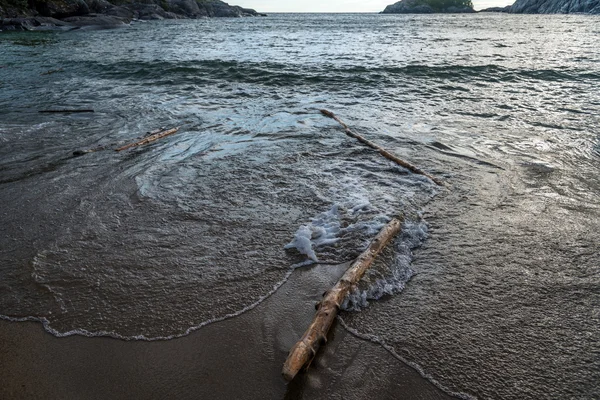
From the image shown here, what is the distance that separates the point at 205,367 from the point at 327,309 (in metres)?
1.13

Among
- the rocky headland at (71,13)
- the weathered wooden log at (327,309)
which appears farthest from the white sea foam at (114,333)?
the rocky headland at (71,13)

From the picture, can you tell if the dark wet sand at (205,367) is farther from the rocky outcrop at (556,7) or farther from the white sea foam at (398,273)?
the rocky outcrop at (556,7)

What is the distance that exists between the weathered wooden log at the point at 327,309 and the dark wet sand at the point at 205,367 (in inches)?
5.7

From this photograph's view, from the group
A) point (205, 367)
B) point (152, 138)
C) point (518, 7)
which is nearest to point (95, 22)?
point (152, 138)

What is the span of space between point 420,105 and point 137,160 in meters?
8.98

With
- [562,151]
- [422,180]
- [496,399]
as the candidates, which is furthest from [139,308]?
[562,151]

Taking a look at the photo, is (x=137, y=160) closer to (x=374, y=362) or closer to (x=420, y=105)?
(x=374, y=362)

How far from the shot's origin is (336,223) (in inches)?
201

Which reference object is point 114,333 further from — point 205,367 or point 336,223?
point 336,223

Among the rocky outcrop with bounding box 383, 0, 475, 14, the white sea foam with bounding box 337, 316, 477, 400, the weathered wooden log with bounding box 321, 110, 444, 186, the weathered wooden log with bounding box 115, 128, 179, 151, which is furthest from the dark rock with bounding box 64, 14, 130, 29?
the rocky outcrop with bounding box 383, 0, 475, 14

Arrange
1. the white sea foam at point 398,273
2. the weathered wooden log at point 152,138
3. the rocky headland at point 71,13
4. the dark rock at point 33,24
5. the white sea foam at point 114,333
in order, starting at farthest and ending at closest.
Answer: the rocky headland at point 71,13
the dark rock at point 33,24
the weathered wooden log at point 152,138
the white sea foam at point 398,273
the white sea foam at point 114,333

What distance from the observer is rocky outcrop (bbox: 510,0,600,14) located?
8725 cm

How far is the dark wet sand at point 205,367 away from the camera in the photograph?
2.71 meters

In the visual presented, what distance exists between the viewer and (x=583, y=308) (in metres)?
3.51
